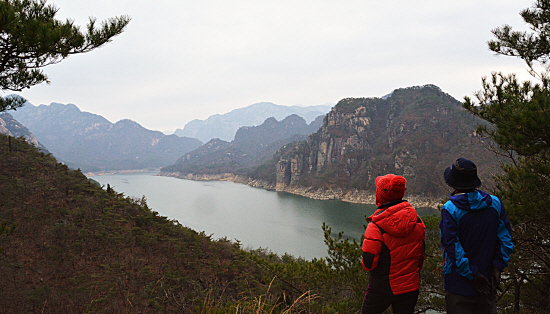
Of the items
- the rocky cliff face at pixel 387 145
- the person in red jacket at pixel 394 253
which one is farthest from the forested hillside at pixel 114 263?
the rocky cliff face at pixel 387 145

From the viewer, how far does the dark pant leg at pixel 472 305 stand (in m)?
1.55

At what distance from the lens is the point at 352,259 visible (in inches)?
152

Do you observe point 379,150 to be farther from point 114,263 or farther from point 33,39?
point 33,39

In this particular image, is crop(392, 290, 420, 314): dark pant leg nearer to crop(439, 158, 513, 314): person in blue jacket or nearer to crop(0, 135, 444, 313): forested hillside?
crop(439, 158, 513, 314): person in blue jacket

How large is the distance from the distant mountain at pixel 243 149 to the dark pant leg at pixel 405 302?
80611mm

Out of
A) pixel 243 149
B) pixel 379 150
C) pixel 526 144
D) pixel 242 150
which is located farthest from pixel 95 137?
pixel 526 144

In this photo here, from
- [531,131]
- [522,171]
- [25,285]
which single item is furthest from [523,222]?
[25,285]

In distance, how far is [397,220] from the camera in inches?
61.4

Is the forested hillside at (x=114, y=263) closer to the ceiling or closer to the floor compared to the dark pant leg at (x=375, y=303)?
closer to the floor

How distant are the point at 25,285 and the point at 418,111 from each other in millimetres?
61718

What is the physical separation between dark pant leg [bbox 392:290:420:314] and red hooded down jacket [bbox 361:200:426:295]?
0.03 metres

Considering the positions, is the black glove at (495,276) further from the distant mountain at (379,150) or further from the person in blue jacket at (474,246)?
the distant mountain at (379,150)

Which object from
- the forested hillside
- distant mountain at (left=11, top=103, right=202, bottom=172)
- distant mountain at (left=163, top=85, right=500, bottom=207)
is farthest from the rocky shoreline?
distant mountain at (left=11, top=103, right=202, bottom=172)

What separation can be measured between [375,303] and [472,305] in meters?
0.49
